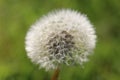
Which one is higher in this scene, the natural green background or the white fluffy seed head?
the natural green background

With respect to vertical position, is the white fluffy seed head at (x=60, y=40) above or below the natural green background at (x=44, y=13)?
below

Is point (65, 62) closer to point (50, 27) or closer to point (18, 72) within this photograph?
point (50, 27)

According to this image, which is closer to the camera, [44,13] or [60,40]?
[60,40]

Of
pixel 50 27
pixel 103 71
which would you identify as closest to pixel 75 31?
pixel 50 27

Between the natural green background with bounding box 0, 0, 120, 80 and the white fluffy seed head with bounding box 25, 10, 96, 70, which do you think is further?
the natural green background with bounding box 0, 0, 120, 80

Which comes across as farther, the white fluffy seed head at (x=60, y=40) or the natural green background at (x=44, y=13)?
the natural green background at (x=44, y=13)
